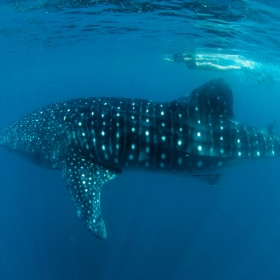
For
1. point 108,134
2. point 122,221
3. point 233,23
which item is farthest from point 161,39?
point 108,134

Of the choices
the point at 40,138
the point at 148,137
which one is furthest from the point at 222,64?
the point at 40,138

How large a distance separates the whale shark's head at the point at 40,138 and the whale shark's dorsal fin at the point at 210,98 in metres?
3.04

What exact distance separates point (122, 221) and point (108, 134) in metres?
8.82

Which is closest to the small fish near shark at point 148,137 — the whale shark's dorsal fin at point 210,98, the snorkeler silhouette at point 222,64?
the whale shark's dorsal fin at point 210,98

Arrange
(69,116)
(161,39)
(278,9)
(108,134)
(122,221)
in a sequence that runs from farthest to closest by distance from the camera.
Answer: (161,39)
(122,221)
(278,9)
(69,116)
(108,134)

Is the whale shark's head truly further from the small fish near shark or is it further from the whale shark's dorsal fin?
the whale shark's dorsal fin

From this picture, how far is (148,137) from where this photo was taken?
609 cm

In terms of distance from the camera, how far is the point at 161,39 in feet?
73.2

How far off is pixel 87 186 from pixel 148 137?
1.69 metres

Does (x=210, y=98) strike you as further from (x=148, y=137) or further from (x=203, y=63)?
(x=203, y=63)

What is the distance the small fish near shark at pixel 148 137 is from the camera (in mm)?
6098

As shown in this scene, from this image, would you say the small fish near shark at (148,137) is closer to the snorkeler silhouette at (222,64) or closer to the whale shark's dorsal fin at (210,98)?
the whale shark's dorsal fin at (210,98)

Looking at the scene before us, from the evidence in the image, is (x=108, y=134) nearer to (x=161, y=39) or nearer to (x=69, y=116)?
(x=69, y=116)

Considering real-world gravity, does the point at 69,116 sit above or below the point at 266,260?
above
